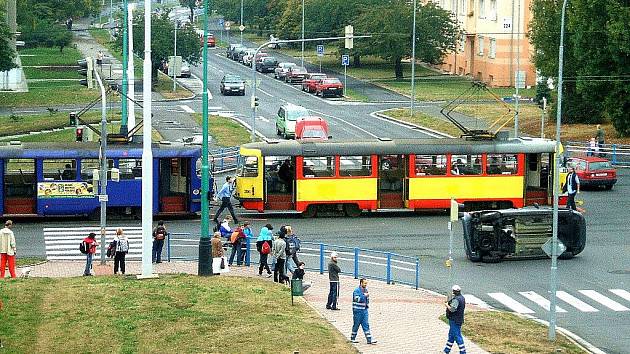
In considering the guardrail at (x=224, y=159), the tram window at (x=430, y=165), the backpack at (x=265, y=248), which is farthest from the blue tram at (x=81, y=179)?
the backpack at (x=265, y=248)

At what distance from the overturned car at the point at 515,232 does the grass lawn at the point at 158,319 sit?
8916 mm

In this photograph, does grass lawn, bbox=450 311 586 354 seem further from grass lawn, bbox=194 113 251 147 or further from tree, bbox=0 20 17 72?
tree, bbox=0 20 17 72

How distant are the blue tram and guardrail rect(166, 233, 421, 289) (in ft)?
12.8

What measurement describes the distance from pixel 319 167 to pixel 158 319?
19612mm

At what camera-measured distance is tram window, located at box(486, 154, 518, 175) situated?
4731cm

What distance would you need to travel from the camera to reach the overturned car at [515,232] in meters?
38.5

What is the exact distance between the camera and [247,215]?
47250 millimetres

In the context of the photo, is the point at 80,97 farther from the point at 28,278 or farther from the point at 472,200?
the point at 28,278

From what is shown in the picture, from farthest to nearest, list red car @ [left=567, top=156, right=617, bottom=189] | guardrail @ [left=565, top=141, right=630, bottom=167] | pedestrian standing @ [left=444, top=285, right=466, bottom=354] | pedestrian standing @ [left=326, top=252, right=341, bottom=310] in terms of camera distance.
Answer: guardrail @ [left=565, top=141, right=630, bottom=167], red car @ [left=567, top=156, right=617, bottom=189], pedestrian standing @ [left=326, top=252, right=341, bottom=310], pedestrian standing @ [left=444, top=285, right=466, bottom=354]

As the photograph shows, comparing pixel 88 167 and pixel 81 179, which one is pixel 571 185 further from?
pixel 81 179

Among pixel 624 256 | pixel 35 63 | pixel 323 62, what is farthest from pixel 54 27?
pixel 624 256

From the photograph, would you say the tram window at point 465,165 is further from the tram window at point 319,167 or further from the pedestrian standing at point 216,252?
the pedestrian standing at point 216,252

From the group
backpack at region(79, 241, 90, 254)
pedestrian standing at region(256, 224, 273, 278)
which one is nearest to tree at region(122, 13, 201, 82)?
backpack at region(79, 241, 90, 254)

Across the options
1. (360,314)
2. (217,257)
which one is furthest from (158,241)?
(360,314)
